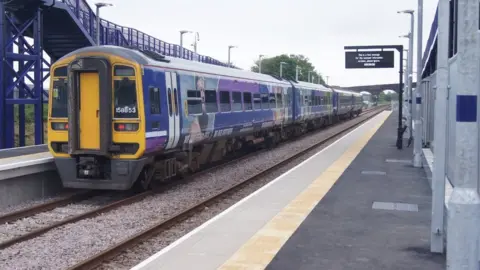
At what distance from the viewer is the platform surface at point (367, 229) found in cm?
748

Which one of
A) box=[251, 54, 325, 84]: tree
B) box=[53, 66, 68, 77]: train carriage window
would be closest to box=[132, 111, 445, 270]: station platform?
box=[53, 66, 68, 77]: train carriage window

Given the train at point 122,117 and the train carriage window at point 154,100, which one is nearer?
the train at point 122,117

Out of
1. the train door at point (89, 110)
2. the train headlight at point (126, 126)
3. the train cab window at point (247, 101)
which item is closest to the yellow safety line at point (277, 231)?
the train headlight at point (126, 126)

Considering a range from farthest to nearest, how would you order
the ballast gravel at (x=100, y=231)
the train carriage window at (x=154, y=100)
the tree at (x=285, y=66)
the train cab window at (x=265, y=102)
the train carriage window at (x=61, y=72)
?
the tree at (x=285, y=66)
the train cab window at (x=265, y=102)
the train carriage window at (x=61, y=72)
the train carriage window at (x=154, y=100)
the ballast gravel at (x=100, y=231)

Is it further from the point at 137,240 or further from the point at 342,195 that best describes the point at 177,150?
the point at 137,240

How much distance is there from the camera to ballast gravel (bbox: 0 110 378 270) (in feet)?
27.7

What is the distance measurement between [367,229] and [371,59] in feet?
76.0

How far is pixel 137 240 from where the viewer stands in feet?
30.9

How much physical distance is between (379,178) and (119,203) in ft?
22.7

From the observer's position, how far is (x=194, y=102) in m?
15.8

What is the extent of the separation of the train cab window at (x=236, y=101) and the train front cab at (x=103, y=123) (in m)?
7.08

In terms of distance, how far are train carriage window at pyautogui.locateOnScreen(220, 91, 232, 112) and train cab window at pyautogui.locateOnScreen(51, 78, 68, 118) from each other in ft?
19.5

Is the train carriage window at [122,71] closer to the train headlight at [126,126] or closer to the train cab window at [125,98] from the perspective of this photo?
the train cab window at [125,98]

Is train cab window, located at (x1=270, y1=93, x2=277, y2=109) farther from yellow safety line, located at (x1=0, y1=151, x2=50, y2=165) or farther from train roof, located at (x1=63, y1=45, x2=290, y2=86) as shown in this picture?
yellow safety line, located at (x1=0, y1=151, x2=50, y2=165)
